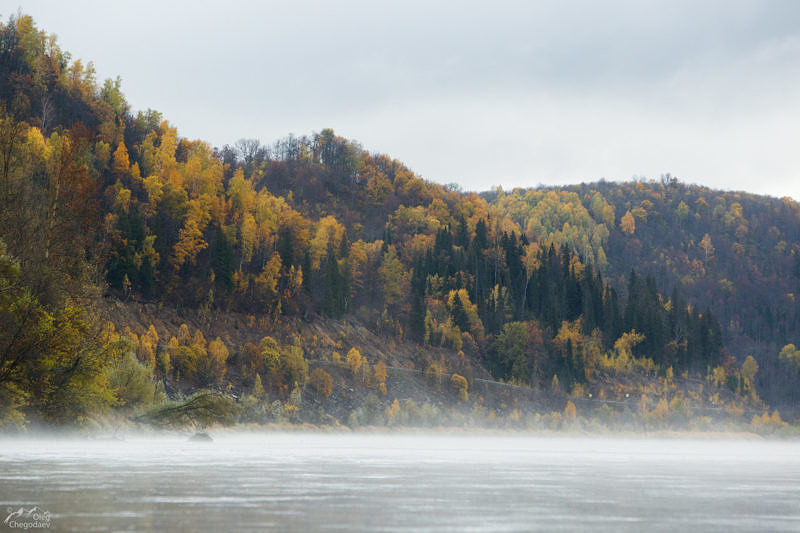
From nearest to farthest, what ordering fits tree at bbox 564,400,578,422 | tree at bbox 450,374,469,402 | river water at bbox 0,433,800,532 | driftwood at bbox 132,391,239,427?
river water at bbox 0,433,800,532, driftwood at bbox 132,391,239,427, tree at bbox 450,374,469,402, tree at bbox 564,400,578,422

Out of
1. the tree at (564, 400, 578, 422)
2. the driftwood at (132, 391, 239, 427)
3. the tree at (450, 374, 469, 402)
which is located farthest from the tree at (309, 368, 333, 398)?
the driftwood at (132, 391, 239, 427)

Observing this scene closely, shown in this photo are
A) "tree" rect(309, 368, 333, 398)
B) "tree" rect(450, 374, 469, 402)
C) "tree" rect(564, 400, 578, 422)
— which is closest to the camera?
"tree" rect(309, 368, 333, 398)

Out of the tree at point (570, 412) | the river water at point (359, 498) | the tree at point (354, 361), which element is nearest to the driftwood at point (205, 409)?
the river water at point (359, 498)

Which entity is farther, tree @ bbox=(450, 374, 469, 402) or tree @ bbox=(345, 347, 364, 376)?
tree @ bbox=(450, 374, 469, 402)

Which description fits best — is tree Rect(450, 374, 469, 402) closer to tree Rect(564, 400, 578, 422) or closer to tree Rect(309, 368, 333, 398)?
tree Rect(564, 400, 578, 422)

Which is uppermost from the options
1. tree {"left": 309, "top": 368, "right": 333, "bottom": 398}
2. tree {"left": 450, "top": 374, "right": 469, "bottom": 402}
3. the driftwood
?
the driftwood

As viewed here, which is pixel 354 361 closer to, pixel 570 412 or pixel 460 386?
pixel 460 386

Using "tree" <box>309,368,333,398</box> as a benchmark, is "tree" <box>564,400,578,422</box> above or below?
below

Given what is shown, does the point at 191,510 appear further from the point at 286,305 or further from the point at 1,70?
the point at 1,70

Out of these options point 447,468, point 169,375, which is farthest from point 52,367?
point 169,375

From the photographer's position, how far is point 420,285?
18412 centimetres

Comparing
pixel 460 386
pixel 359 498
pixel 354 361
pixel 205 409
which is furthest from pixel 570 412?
pixel 359 498

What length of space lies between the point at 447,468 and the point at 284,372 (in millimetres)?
94052

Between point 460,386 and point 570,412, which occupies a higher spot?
point 460,386
